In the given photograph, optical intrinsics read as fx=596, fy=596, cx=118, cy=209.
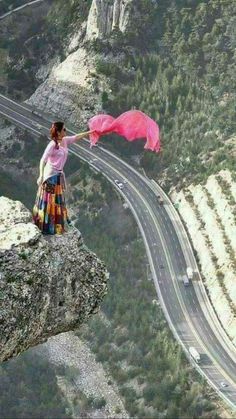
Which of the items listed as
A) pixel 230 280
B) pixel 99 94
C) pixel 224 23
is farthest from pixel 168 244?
pixel 224 23

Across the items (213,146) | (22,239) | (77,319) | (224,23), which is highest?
(224,23)

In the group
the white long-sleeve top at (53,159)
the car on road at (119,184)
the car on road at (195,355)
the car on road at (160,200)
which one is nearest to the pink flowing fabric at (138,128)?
the white long-sleeve top at (53,159)

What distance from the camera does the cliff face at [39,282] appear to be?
78.7 ft

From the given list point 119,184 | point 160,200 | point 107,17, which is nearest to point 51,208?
point 160,200

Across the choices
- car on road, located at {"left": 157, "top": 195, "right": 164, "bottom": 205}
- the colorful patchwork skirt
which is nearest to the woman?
the colorful patchwork skirt

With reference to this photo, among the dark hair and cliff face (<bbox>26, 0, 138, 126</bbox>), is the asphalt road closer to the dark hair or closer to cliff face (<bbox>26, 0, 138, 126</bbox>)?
cliff face (<bbox>26, 0, 138, 126</bbox>)

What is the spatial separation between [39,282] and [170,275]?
3555 inches

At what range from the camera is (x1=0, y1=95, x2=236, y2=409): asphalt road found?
97.9 m

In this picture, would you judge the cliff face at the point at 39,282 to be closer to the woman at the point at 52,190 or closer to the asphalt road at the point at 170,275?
the woman at the point at 52,190

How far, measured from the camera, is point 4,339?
77.9ft

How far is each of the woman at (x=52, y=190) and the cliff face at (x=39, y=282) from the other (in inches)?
21.8

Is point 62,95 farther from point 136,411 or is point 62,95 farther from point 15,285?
point 15,285

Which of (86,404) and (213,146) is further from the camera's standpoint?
(213,146)

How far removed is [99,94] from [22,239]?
126 metres
